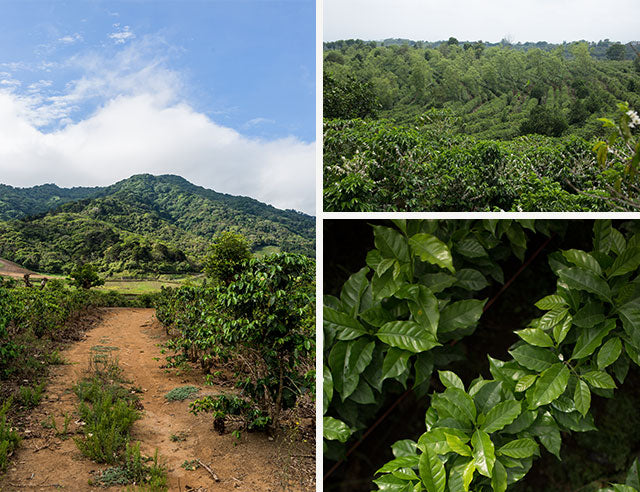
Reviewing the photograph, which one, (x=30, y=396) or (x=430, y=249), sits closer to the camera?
(x=430, y=249)

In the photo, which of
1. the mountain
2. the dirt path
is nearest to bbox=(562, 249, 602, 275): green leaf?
the dirt path

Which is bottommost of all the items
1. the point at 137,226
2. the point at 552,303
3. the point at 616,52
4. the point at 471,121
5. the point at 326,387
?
the point at 326,387

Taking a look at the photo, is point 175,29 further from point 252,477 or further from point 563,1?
point 252,477

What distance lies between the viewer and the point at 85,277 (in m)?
7.06

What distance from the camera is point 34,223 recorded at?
8.02m

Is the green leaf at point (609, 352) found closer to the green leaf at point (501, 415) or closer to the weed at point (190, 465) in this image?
the green leaf at point (501, 415)

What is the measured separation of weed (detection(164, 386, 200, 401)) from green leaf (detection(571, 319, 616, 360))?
3.81 meters

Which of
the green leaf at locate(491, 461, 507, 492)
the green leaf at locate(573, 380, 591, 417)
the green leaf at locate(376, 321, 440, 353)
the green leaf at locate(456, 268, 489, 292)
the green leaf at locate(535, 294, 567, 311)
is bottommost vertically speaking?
the green leaf at locate(491, 461, 507, 492)

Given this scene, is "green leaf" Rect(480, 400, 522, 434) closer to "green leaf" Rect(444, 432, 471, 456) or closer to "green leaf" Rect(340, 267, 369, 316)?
"green leaf" Rect(444, 432, 471, 456)

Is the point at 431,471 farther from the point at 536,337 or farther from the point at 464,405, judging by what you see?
the point at 536,337

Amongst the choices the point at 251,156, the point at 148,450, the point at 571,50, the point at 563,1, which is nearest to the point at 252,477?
the point at 148,450

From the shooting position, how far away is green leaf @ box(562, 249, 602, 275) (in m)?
0.55

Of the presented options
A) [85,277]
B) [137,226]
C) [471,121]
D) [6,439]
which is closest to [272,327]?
[6,439]

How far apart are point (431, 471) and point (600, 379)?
0.24 m
